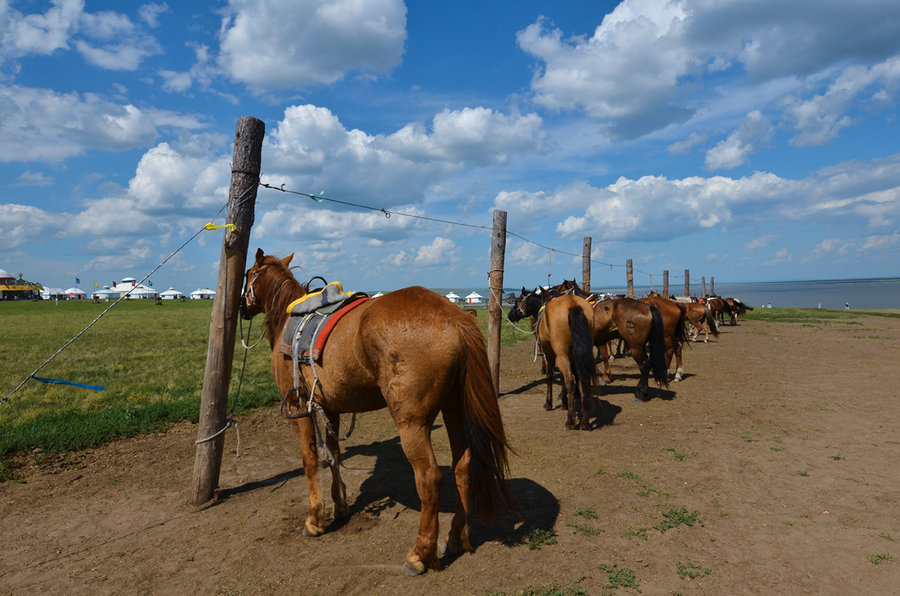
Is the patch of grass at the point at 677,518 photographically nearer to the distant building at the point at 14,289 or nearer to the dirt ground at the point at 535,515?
the dirt ground at the point at 535,515

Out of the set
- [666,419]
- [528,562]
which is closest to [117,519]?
[528,562]

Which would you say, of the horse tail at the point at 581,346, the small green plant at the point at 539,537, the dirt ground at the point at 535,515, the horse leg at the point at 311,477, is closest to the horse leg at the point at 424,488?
the dirt ground at the point at 535,515

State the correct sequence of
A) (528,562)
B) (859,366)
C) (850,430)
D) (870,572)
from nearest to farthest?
(870,572), (528,562), (850,430), (859,366)

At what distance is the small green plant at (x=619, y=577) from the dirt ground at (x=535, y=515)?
0.01 meters

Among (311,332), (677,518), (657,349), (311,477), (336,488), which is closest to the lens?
(311,332)

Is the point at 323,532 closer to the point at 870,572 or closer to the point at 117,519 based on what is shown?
the point at 117,519

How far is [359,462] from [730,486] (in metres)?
4.54

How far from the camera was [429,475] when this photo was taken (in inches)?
138

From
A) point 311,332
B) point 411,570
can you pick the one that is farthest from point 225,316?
point 411,570

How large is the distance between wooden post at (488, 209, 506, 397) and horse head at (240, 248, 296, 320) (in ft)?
15.0

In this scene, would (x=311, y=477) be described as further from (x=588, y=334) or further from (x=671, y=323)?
(x=671, y=323)

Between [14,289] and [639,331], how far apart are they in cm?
10260

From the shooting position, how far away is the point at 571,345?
26.6 feet

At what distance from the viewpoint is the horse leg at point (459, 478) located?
12.3ft
